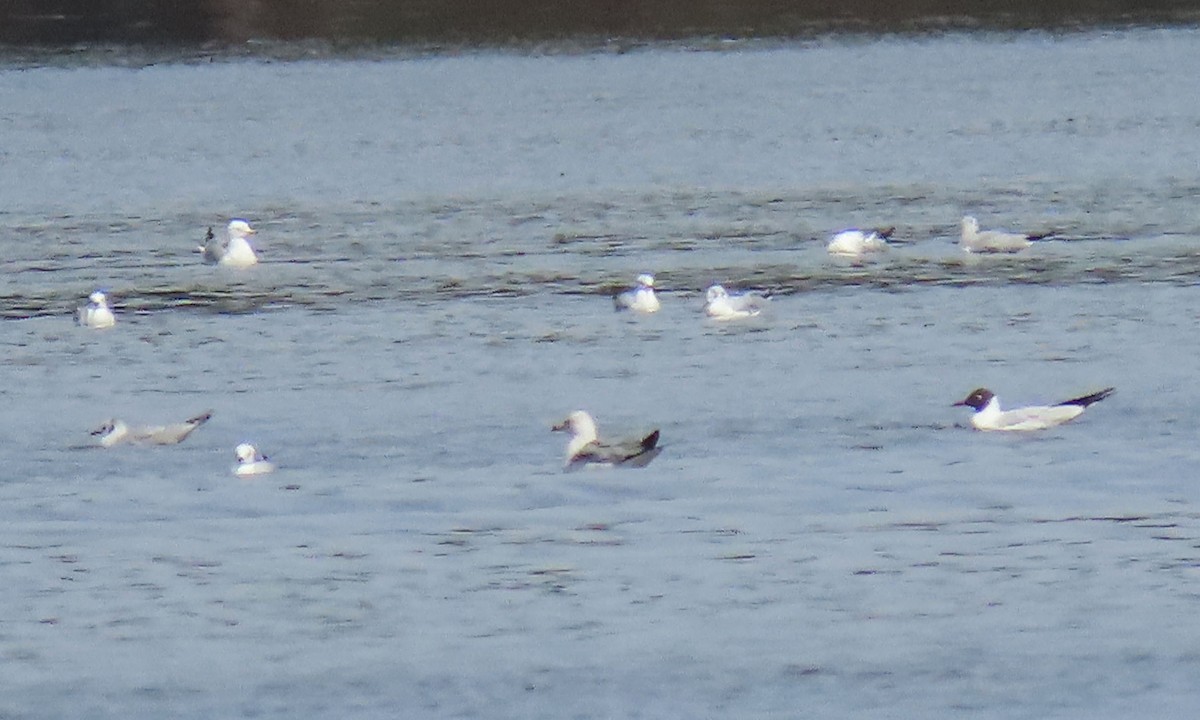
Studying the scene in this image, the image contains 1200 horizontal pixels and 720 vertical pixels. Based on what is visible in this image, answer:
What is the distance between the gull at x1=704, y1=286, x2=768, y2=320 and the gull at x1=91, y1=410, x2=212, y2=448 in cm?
593

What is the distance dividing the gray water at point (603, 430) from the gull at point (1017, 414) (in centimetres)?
13

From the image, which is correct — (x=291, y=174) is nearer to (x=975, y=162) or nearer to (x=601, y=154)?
(x=601, y=154)

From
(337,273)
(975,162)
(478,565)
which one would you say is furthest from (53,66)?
(478,565)

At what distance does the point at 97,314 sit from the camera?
72.4 feet

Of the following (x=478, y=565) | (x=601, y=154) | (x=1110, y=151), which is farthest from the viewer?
(x=601, y=154)

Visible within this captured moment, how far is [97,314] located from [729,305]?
217 inches

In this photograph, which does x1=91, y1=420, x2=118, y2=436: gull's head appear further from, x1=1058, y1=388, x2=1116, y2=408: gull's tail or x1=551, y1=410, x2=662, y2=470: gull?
x1=1058, y1=388, x2=1116, y2=408: gull's tail

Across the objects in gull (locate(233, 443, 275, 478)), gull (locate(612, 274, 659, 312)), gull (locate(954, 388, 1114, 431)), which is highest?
gull (locate(233, 443, 275, 478))

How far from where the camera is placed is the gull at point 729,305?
21203 millimetres

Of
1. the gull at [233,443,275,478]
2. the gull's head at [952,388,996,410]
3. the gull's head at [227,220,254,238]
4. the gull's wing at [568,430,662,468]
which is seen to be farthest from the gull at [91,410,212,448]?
the gull's head at [227,220,254,238]

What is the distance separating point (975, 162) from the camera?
3488cm

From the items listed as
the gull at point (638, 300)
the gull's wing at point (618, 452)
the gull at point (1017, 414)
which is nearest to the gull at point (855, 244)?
the gull at point (638, 300)

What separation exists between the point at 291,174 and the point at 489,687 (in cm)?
2608

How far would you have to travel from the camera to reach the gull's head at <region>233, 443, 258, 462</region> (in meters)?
15.3
